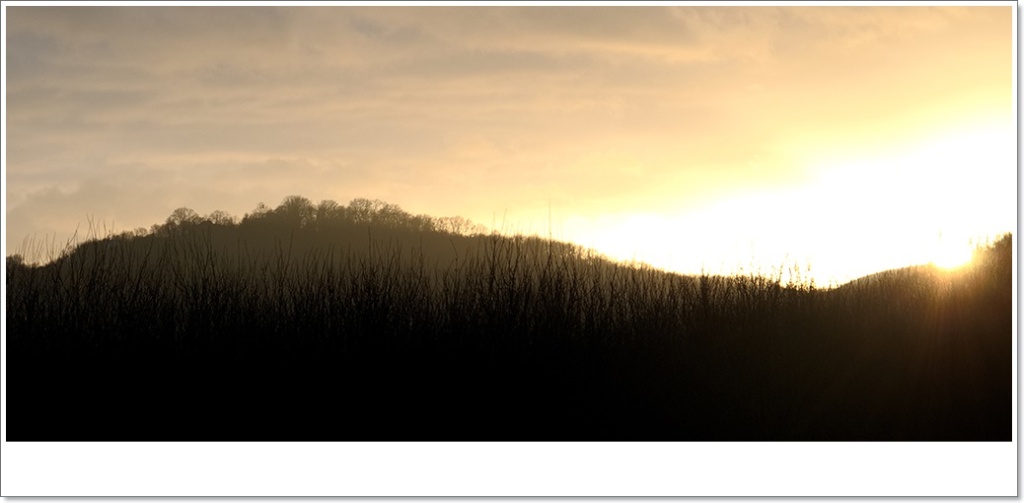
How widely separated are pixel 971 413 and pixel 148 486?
361 centimetres

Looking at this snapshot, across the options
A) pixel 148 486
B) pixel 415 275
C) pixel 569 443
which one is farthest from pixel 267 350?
pixel 569 443

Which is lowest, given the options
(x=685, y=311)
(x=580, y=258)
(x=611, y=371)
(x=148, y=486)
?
(x=148, y=486)

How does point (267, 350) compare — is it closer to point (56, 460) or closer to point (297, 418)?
point (297, 418)

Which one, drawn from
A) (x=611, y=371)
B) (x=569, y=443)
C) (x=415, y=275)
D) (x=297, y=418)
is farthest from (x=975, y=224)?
(x=297, y=418)

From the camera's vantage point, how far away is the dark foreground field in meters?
3.42

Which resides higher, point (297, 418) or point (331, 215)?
point (331, 215)

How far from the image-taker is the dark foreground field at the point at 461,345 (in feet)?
11.2

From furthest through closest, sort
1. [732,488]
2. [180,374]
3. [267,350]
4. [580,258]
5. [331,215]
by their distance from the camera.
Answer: [580,258] → [331,215] → [267,350] → [180,374] → [732,488]

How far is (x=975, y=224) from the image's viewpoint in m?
4.25

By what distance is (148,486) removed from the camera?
3.10m

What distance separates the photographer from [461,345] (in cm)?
419

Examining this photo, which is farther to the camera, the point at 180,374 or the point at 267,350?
the point at 267,350

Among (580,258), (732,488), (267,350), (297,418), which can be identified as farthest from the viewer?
(580,258)

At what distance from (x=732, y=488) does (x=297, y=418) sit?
1918 millimetres
